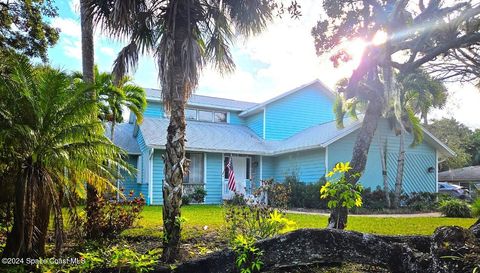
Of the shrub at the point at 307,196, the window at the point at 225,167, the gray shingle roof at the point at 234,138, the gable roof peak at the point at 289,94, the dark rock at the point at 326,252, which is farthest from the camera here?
the gable roof peak at the point at 289,94

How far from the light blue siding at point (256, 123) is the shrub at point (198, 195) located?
593 cm

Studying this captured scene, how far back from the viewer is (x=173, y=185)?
18.9ft

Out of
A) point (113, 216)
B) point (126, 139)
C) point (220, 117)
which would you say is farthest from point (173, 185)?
point (220, 117)

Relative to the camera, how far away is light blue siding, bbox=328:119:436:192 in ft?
66.5

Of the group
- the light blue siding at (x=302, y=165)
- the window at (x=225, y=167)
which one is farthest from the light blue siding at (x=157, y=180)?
the light blue siding at (x=302, y=165)

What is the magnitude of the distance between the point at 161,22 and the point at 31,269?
421 cm

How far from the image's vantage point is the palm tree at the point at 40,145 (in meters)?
5.54

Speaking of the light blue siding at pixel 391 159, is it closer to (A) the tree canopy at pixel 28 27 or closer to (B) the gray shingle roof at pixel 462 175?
(A) the tree canopy at pixel 28 27

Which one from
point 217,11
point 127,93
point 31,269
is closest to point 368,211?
point 127,93

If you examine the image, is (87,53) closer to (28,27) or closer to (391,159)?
(28,27)

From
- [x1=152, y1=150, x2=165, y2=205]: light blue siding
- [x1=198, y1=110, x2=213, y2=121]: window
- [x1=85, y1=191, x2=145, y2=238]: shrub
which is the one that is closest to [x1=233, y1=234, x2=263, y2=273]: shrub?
[x1=85, y1=191, x2=145, y2=238]: shrub

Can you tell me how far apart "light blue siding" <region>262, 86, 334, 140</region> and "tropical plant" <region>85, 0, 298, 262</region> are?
56.8 ft

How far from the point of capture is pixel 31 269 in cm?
542

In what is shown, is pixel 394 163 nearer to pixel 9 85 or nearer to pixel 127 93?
pixel 127 93
